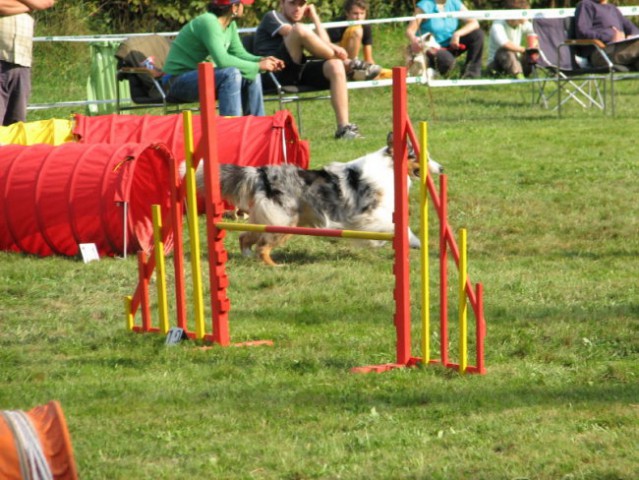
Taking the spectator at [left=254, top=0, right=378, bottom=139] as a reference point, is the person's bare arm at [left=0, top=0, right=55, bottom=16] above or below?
above

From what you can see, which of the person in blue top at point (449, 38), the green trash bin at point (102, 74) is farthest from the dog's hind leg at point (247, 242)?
the person in blue top at point (449, 38)

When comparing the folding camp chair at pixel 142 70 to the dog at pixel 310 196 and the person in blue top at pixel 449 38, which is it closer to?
the dog at pixel 310 196

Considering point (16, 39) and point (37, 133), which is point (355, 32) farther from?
point (16, 39)

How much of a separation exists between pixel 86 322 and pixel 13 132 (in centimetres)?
342

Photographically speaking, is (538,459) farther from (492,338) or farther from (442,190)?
(492,338)

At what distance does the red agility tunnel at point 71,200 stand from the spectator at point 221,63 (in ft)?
8.03

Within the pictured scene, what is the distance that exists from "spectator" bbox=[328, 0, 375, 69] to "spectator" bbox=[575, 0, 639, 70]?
2407 millimetres

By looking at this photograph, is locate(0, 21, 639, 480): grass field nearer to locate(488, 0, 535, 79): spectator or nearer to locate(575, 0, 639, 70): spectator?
locate(575, 0, 639, 70): spectator

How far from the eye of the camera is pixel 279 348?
18.3ft

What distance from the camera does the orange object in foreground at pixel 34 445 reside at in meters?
3.40

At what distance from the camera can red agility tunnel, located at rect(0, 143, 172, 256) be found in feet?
25.6

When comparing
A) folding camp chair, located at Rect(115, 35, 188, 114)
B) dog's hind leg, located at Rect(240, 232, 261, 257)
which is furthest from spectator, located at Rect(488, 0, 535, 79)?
dog's hind leg, located at Rect(240, 232, 261, 257)

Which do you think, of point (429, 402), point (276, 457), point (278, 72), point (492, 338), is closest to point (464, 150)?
point (278, 72)

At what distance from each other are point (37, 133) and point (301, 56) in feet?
10.9
